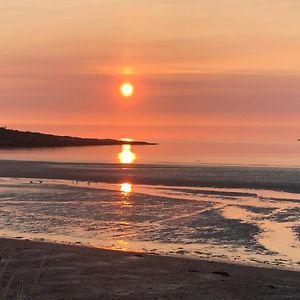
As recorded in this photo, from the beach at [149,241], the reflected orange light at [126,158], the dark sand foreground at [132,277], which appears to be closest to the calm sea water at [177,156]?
the reflected orange light at [126,158]

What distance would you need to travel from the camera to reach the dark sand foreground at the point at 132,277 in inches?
420

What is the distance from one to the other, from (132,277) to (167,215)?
37.5 feet

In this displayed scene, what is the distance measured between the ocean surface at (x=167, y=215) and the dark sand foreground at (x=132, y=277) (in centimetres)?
189

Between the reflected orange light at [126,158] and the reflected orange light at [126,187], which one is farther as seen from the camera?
the reflected orange light at [126,158]

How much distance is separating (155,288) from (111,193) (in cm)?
2169

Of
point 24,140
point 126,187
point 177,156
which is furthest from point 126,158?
point 24,140

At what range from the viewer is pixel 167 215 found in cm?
2348

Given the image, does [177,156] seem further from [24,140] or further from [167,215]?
[167,215]

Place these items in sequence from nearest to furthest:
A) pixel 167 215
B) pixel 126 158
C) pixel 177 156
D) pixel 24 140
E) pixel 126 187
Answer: pixel 167 215, pixel 126 187, pixel 126 158, pixel 177 156, pixel 24 140

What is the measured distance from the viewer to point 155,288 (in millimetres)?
11133

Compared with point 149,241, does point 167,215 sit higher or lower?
higher

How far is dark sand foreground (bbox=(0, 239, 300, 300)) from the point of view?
35.0ft

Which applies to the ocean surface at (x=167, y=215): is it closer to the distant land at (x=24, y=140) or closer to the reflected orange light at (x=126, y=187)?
the reflected orange light at (x=126, y=187)

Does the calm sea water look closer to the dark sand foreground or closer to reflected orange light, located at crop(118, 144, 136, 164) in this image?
reflected orange light, located at crop(118, 144, 136, 164)
